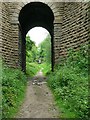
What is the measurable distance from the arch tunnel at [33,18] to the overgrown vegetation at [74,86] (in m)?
4.52

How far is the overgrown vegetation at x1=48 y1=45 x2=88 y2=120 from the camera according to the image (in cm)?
739

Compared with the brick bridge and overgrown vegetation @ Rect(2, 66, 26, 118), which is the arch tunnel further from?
overgrown vegetation @ Rect(2, 66, 26, 118)

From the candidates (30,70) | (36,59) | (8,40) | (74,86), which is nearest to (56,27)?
(8,40)

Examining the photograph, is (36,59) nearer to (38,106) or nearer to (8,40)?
(8,40)

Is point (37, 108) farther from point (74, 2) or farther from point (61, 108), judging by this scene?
point (74, 2)

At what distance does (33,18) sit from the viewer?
63.7 feet

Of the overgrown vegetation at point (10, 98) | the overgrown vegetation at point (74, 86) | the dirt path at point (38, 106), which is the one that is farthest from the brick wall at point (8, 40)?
the overgrown vegetation at point (10, 98)

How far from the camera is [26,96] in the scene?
1006 cm

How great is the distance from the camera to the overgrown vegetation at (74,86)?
7394 mm

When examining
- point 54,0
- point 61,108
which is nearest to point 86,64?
point 61,108

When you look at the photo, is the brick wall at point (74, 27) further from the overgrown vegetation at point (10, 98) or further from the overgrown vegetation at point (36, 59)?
the overgrown vegetation at point (36, 59)

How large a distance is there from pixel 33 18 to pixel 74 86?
37.2 ft

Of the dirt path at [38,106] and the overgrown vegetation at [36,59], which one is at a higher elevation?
the overgrown vegetation at [36,59]

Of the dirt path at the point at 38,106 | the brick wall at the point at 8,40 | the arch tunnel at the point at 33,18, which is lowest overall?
the dirt path at the point at 38,106
